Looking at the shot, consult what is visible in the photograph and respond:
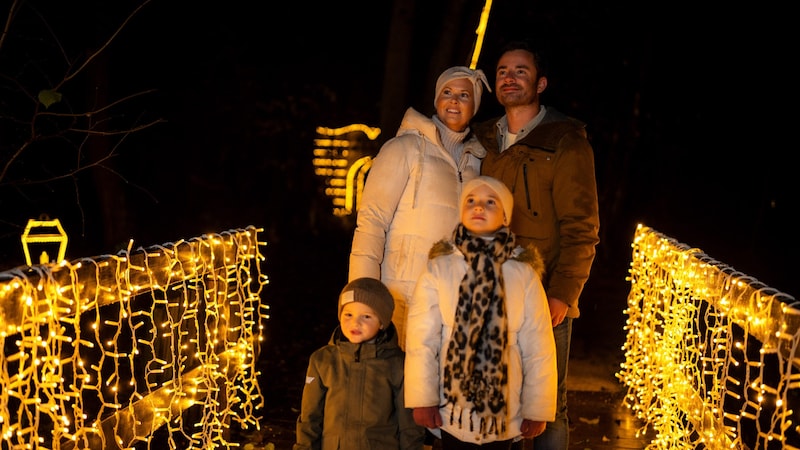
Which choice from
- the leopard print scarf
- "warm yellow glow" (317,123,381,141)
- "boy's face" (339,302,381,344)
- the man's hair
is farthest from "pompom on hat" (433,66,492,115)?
"warm yellow glow" (317,123,381,141)

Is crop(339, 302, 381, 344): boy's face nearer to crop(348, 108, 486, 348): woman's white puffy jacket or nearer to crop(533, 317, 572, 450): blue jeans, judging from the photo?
crop(348, 108, 486, 348): woman's white puffy jacket

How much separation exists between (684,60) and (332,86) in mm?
7491

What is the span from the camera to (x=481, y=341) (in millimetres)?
3180

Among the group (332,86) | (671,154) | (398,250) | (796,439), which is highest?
(332,86)

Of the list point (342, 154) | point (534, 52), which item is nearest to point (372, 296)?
point (534, 52)

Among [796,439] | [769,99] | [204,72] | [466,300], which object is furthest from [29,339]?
[769,99]

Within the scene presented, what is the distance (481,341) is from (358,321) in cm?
59

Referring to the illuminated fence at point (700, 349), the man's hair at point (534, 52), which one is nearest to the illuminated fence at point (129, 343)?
the man's hair at point (534, 52)

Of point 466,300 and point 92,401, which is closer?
point 466,300

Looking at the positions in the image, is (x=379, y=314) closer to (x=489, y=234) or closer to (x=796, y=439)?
(x=489, y=234)

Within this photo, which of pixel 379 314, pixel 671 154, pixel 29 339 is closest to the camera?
pixel 29 339

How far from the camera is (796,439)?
6.05m

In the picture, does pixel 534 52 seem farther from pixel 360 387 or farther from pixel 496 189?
pixel 360 387

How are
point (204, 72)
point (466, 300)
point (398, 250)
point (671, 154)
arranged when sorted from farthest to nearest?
point (671, 154) → point (204, 72) → point (398, 250) → point (466, 300)
